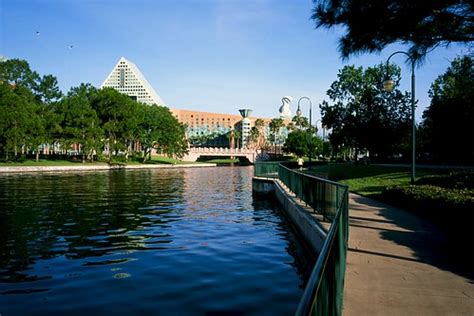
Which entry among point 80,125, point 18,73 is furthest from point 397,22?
point 18,73

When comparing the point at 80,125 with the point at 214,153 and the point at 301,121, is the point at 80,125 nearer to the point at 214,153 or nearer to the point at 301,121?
the point at 214,153

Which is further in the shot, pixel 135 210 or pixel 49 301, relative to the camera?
pixel 135 210

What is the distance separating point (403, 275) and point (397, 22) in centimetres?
754

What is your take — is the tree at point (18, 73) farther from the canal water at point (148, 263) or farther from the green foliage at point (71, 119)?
the canal water at point (148, 263)

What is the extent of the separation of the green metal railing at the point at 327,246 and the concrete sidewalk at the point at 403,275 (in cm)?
42

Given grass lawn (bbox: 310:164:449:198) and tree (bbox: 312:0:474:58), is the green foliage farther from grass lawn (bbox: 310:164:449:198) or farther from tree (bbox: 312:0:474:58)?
tree (bbox: 312:0:474:58)

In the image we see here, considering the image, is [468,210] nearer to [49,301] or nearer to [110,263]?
[110,263]

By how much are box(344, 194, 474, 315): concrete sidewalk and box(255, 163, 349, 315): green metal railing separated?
16.4 inches

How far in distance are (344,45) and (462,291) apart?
868 centimetres

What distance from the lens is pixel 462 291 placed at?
20.4ft

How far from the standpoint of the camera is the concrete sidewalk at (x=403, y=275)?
18.4 ft

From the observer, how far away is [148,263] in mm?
10344

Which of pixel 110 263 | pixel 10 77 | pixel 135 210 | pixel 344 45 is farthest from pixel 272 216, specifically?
pixel 10 77

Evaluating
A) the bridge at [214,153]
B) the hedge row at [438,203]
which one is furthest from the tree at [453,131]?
the bridge at [214,153]
